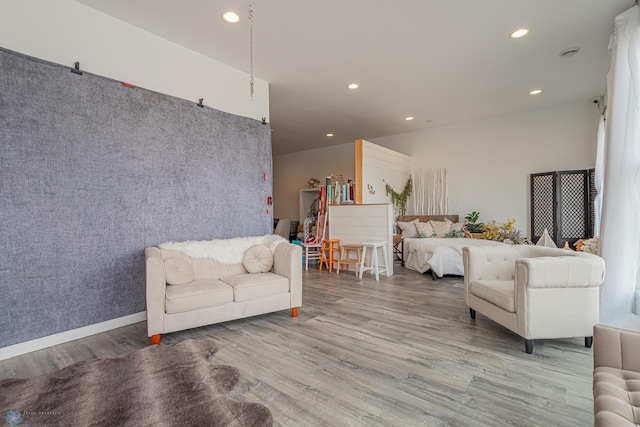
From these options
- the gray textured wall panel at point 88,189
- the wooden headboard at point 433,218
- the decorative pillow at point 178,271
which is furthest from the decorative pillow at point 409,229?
the decorative pillow at point 178,271

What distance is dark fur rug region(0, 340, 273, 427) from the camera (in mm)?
1616

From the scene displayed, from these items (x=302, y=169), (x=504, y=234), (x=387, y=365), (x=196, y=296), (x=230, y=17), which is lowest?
(x=387, y=365)

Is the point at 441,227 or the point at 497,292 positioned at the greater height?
the point at 441,227

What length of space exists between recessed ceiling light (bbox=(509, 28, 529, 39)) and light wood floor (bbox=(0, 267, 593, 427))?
10.5 feet

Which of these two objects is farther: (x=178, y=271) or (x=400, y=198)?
(x=400, y=198)

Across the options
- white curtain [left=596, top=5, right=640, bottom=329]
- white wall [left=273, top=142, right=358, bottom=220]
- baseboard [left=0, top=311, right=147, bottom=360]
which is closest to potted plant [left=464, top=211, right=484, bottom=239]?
white wall [left=273, top=142, right=358, bottom=220]

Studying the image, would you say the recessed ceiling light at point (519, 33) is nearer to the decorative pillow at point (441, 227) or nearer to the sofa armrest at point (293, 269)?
the sofa armrest at point (293, 269)

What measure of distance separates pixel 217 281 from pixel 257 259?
549 millimetres

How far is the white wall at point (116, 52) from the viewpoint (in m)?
2.55

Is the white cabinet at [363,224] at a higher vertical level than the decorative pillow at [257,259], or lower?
higher

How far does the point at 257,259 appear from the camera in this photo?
3547 millimetres

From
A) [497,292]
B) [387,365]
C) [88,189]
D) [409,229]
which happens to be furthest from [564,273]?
[409,229]

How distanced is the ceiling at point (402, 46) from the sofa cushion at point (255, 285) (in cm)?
270

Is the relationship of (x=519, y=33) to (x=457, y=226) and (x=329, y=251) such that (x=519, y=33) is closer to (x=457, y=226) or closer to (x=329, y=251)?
(x=457, y=226)
